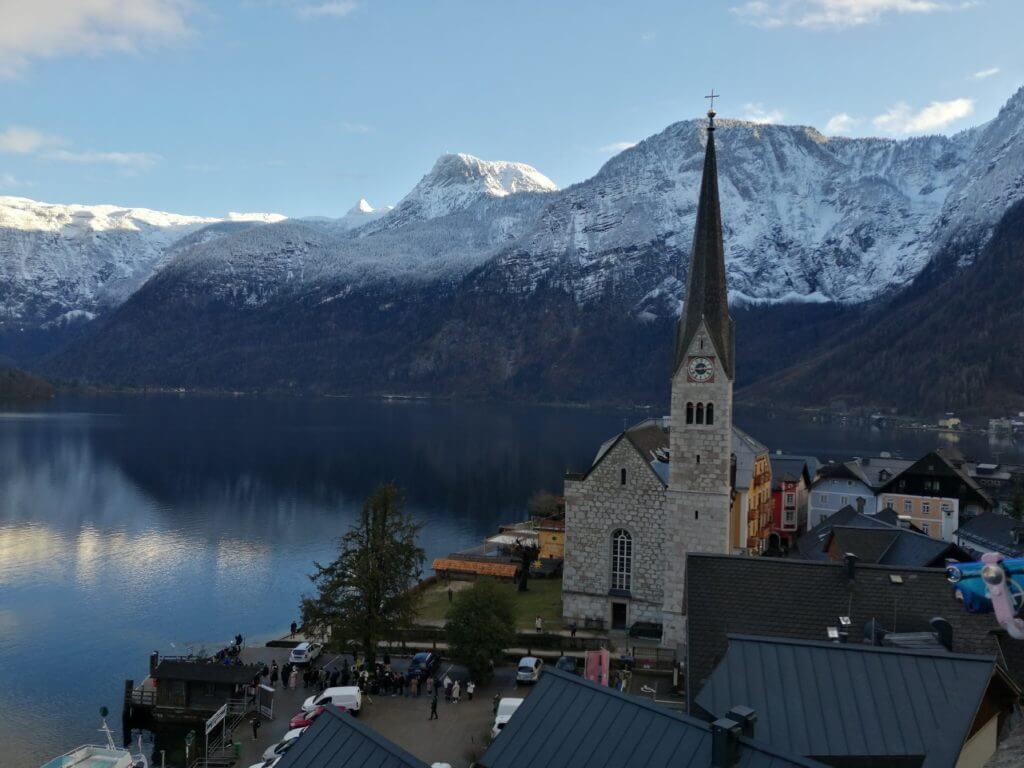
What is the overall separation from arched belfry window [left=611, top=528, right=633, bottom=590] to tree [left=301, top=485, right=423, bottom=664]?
10.0m

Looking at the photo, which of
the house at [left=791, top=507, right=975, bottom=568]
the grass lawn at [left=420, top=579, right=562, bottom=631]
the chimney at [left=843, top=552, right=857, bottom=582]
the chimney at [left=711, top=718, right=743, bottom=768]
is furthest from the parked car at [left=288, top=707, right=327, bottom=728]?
the chimney at [left=711, top=718, right=743, bottom=768]

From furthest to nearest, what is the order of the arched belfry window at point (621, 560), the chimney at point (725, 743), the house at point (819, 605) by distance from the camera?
the arched belfry window at point (621, 560), the house at point (819, 605), the chimney at point (725, 743)

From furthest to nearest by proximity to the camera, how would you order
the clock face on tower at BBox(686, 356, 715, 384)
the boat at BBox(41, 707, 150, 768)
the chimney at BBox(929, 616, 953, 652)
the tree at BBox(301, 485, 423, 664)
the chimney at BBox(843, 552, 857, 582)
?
the clock face on tower at BBox(686, 356, 715, 384), the tree at BBox(301, 485, 423, 664), the boat at BBox(41, 707, 150, 768), the chimney at BBox(843, 552, 857, 582), the chimney at BBox(929, 616, 953, 652)

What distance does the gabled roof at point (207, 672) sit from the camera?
3844cm

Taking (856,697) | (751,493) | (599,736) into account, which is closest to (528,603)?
(751,493)

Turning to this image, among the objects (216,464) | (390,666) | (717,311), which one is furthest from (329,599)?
(216,464)

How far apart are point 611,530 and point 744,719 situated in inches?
1287

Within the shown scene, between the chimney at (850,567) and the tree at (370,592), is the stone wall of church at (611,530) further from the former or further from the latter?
the chimney at (850,567)

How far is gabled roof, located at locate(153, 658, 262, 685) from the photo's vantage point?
38438 mm

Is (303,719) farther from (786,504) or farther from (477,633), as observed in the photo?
(786,504)

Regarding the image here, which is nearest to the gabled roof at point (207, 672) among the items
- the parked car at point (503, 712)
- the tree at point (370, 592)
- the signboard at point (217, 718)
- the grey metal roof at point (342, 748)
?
the signboard at point (217, 718)

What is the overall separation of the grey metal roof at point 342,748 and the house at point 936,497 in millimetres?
70864

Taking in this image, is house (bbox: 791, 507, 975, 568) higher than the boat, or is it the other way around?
house (bbox: 791, 507, 975, 568)

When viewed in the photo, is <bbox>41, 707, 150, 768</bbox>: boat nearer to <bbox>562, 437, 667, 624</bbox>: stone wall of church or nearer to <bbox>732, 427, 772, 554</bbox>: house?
<bbox>562, 437, 667, 624</bbox>: stone wall of church
